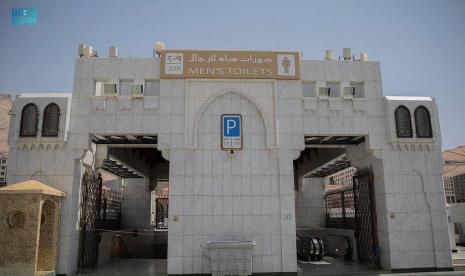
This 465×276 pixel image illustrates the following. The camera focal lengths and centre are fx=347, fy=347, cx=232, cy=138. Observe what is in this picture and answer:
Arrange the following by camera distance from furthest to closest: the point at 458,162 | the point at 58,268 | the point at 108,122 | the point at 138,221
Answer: the point at 458,162 → the point at 138,221 → the point at 108,122 → the point at 58,268

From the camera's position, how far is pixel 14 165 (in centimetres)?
1526

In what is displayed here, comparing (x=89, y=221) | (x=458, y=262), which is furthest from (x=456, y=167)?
(x=89, y=221)

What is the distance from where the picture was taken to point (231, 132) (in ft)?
51.8

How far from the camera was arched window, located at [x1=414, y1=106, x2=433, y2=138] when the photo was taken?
54.3ft

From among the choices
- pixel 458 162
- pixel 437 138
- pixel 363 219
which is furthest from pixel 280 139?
pixel 458 162

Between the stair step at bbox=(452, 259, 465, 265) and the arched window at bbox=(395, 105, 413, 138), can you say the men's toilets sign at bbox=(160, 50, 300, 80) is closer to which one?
the arched window at bbox=(395, 105, 413, 138)

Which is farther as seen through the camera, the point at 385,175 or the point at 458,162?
the point at 458,162

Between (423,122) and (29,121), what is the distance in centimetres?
1830

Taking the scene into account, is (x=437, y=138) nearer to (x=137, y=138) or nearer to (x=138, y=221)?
(x=137, y=138)

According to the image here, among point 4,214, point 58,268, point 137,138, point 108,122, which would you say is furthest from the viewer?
point 137,138

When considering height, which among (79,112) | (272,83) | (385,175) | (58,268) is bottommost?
(58,268)

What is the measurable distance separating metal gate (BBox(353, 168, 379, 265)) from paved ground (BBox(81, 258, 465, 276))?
73 cm

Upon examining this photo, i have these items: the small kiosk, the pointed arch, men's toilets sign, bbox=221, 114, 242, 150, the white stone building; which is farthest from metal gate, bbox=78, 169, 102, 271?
men's toilets sign, bbox=221, 114, 242, 150

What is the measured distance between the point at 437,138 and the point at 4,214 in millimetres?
19181
